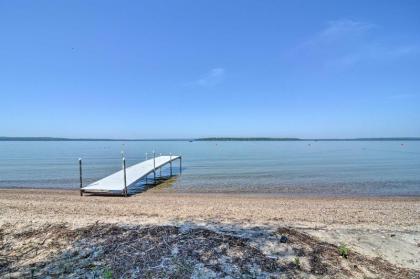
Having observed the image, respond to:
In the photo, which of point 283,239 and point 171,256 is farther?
point 283,239

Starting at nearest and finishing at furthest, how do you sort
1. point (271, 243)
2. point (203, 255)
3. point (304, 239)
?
1. point (203, 255)
2. point (271, 243)
3. point (304, 239)

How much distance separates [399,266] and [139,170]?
20044 millimetres

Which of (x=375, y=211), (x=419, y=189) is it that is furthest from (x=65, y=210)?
(x=419, y=189)

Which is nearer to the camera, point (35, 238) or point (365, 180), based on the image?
point (35, 238)

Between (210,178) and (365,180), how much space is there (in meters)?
12.1

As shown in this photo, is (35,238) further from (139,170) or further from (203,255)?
(139,170)

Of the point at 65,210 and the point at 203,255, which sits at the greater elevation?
the point at 203,255

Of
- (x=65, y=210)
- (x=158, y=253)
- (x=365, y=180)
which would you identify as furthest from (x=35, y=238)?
(x=365, y=180)

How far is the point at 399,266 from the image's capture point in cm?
507

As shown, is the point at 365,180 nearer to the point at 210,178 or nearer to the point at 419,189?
the point at 419,189

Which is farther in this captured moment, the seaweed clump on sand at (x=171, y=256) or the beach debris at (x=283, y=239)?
the beach debris at (x=283, y=239)

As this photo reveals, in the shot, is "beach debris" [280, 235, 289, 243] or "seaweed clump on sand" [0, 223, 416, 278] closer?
"seaweed clump on sand" [0, 223, 416, 278]

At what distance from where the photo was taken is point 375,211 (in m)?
11.8

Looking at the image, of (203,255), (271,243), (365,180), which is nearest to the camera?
(203,255)
